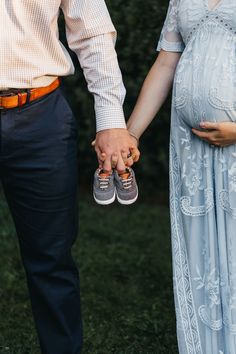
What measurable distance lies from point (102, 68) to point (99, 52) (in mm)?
63

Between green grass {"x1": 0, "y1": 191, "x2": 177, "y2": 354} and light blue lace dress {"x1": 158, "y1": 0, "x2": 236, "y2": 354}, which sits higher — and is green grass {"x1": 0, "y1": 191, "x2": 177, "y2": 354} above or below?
below

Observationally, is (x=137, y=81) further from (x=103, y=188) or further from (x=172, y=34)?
(x=103, y=188)

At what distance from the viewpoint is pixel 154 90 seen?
3293mm

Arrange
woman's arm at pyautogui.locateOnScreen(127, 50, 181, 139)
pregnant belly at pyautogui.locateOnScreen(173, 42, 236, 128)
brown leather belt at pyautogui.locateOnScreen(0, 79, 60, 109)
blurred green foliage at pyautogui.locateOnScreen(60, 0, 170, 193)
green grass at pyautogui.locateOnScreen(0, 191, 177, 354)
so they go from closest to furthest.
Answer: pregnant belly at pyautogui.locateOnScreen(173, 42, 236, 128), brown leather belt at pyautogui.locateOnScreen(0, 79, 60, 109), woman's arm at pyautogui.locateOnScreen(127, 50, 181, 139), green grass at pyautogui.locateOnScreen(0, 191, 177, 354), blurred green foliage at pyautogui.locateOnScreen(60, 0, 170, 193)

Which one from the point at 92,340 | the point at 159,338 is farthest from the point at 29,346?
the point at 159,338

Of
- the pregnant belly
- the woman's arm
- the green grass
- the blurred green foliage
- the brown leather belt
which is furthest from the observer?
the blurred green foliage

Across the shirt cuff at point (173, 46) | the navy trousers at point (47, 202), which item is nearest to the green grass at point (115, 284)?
the navy trousers at point (47, 202)

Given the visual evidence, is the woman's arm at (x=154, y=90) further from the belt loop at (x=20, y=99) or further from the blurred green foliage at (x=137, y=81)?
the blurred green foliage at (x=137, y=81)

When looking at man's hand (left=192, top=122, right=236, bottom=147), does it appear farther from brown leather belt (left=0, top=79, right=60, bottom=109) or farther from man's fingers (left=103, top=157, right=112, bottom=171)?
brown leather belt (left=0, top=79, right=60, bottom=109)

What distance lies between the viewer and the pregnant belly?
9.83 ft

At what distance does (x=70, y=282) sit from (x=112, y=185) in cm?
49

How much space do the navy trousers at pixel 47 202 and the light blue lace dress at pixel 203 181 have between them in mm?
434

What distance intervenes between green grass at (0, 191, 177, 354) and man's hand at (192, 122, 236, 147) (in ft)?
4.82

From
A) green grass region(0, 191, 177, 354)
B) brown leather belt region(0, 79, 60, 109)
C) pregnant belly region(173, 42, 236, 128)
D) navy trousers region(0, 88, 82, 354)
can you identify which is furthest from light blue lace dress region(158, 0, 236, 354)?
green grass region(0, 191, 177, 354)
